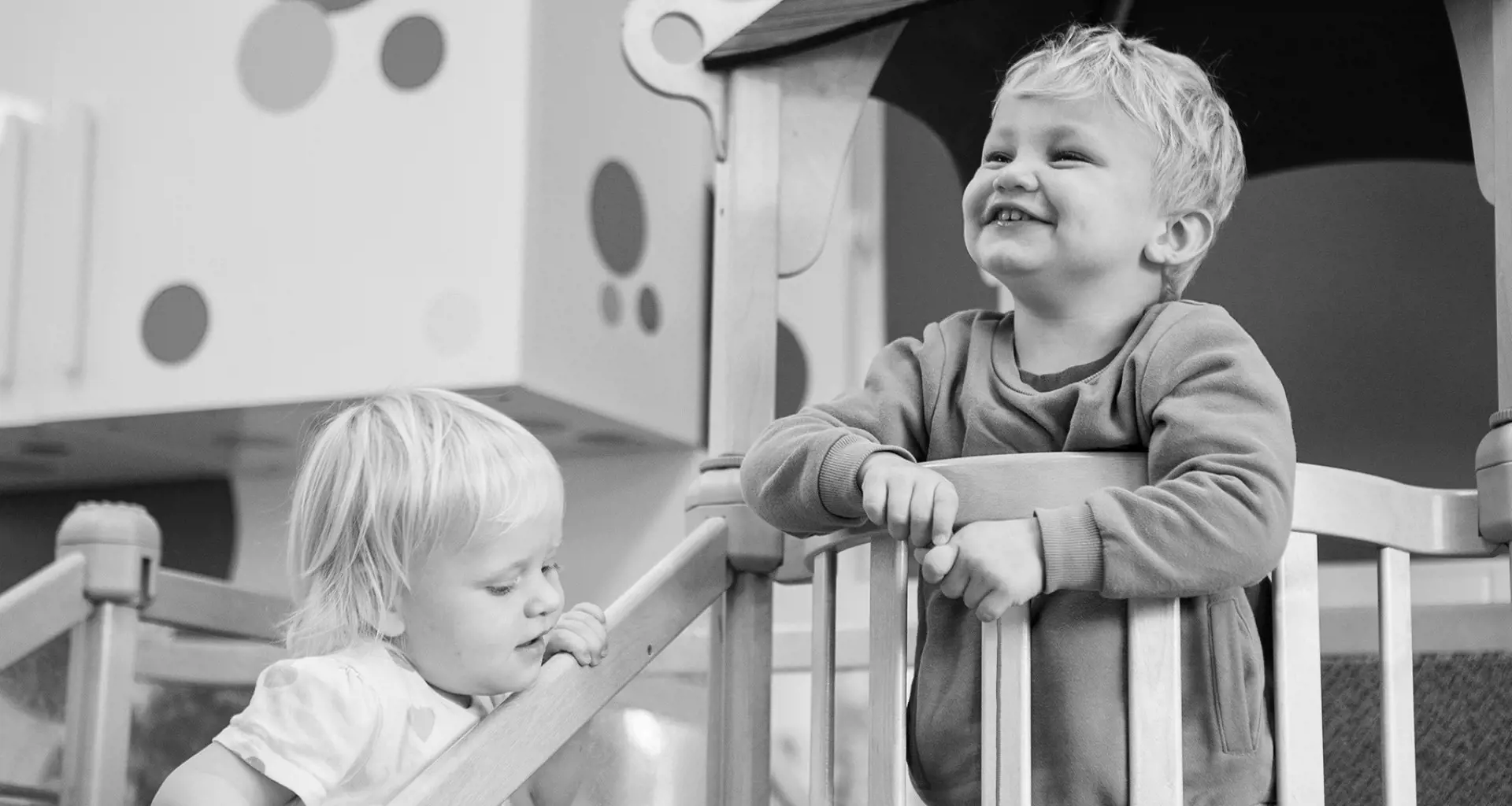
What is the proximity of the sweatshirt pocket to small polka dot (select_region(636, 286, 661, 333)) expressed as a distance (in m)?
1.41

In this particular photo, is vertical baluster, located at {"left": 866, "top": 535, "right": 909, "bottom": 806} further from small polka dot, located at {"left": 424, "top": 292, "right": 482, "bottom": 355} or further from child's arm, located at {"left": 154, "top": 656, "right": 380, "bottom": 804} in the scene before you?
small polka dot, located at {"left": 424, "top": 292, "right": 482, "bottom": 355}

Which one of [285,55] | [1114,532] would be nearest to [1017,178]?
[1114,532]

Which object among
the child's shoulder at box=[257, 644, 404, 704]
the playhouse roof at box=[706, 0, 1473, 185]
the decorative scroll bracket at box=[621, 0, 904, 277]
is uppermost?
the playhouse roof at box=[706, 0, 1473, 185]

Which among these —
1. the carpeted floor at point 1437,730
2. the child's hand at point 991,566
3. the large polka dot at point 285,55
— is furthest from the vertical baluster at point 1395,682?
the large polka dot at point 285,55

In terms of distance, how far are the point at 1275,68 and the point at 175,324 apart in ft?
4.50

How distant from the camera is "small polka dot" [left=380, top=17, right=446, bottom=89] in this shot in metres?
2.04

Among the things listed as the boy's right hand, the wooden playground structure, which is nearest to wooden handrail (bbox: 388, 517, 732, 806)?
the wooden playground structure

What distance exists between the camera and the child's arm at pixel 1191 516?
833 mm

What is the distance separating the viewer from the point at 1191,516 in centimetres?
83

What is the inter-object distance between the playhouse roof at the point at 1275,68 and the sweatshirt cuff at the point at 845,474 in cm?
64

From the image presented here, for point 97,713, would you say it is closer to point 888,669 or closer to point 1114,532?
point 888,669

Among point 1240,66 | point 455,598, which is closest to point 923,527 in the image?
point 455,598

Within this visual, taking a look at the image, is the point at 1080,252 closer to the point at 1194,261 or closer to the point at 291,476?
the point at 1194,261

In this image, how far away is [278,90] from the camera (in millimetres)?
2127
